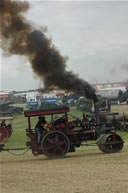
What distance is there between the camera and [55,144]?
46.6 ft

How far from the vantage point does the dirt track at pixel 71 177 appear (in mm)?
8336

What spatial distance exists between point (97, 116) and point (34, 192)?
784cm

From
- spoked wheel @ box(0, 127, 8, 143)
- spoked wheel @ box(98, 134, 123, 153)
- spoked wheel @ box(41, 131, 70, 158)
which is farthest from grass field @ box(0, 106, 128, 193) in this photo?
spoked wheel @ box(0, 127, 8, 143)

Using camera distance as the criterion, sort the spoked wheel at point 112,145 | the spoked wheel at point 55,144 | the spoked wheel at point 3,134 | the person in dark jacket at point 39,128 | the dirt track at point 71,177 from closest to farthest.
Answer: the dirt track at point 71,177
the spoked wheel at point 55,144
the person in dark jacket at point 39,128
the spoked wheel at point 112,145
the spoked wheel at point 3,134

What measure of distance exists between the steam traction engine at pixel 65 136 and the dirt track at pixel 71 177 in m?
1.32

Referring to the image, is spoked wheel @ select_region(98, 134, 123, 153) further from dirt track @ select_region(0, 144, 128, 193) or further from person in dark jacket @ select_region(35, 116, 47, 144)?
person in dark jacket @ select_region(35, 116, 47, 144)

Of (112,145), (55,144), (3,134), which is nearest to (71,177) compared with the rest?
(55,144)

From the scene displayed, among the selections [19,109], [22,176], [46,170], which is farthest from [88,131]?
[19,109]

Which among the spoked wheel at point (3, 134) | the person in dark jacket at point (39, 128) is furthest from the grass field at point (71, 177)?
the spoked wheel at point (3, 134)

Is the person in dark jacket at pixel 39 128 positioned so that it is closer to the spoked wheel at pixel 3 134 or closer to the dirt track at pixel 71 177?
the dirt track at pixel 71 177

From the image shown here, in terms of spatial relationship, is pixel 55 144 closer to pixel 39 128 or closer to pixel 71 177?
pixel 39 128

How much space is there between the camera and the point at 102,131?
A: 1539cm

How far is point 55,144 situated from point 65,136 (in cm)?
50

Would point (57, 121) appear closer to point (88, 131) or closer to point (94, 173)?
point (88, 131)
